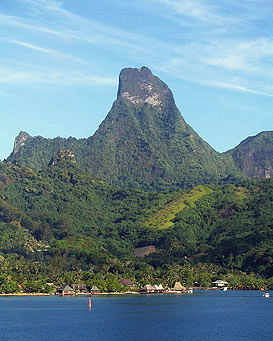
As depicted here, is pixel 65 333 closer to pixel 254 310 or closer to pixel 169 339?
pixel 169 339

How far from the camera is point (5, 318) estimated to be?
5645 inches

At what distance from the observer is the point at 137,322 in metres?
135

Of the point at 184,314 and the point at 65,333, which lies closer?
the point at 65,333

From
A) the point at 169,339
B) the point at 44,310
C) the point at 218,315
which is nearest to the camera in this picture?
the point at 169,339

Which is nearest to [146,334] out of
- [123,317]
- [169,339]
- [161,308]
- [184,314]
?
[169,339]

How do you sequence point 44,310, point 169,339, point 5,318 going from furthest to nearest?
point 44,310 → point 5,318 → point 169,339

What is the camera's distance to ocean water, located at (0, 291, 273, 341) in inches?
4564

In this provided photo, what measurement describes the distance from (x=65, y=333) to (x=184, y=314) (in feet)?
142

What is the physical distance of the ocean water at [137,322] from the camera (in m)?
116

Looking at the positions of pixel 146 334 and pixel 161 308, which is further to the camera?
pixel 161 308

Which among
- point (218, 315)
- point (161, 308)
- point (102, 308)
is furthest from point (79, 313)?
point (218, 315)

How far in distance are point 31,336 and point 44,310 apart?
5123cm

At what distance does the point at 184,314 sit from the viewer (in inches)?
6033

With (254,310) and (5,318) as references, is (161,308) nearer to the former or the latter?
(254,310)
